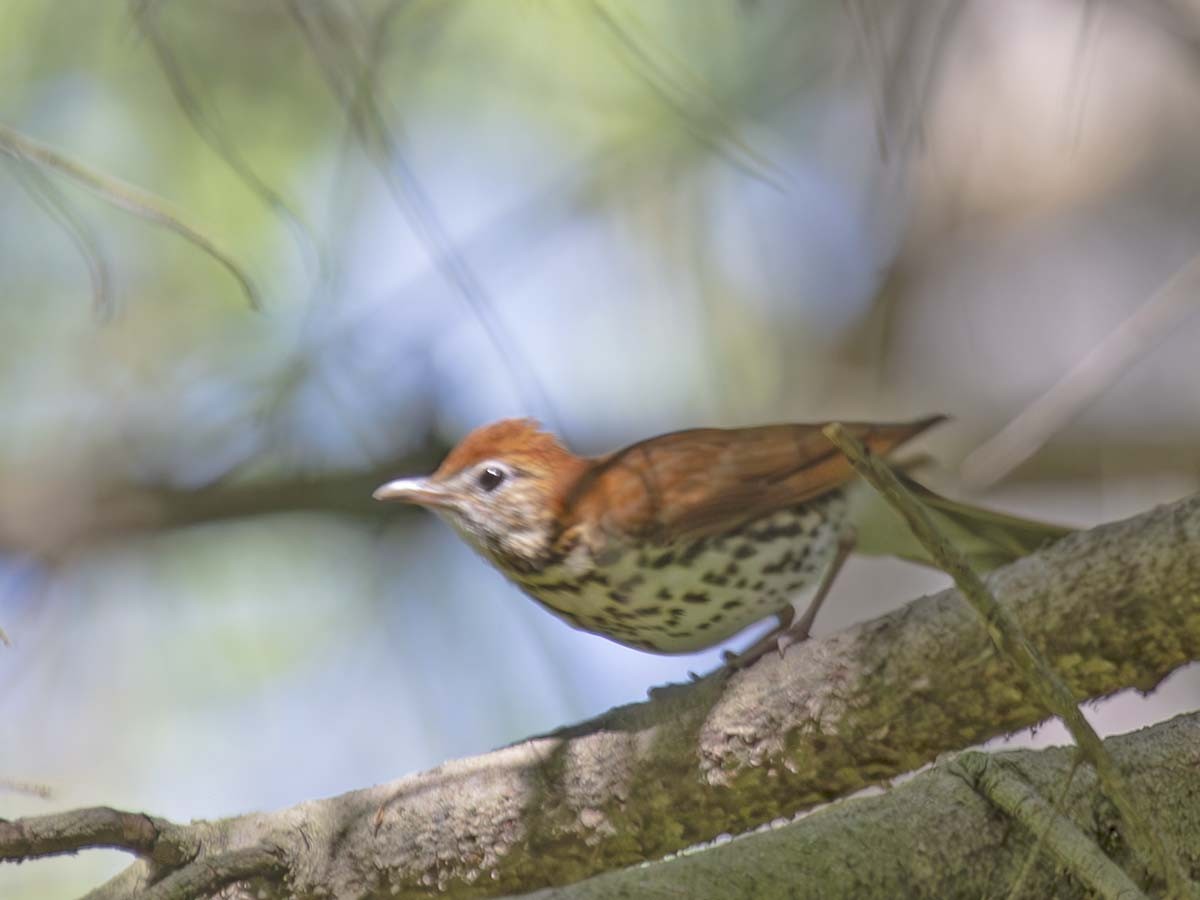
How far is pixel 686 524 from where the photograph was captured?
11.2 feet

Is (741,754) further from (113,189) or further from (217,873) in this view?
(113,189)

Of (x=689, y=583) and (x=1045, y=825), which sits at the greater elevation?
(x=689, y=583)

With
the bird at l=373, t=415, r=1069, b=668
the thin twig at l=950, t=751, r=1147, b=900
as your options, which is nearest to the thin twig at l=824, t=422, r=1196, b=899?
the thin twig at l=950, t=751, r=1147, b=900

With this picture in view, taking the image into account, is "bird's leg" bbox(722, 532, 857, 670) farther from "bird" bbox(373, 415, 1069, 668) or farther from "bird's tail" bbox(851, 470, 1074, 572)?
"bird's tail" bbox(851, 470, 1074, 572)

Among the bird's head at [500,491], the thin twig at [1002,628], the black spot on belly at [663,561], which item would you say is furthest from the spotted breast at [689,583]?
the thin twig at [1002,628]

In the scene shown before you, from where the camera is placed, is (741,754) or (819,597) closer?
(741,754)

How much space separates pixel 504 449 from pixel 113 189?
170 cm

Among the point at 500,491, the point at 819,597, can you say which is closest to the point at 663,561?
the point at 819,597

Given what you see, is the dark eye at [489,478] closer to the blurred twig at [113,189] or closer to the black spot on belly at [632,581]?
the black spot on belly at [632,581]

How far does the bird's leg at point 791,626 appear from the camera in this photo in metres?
3.15

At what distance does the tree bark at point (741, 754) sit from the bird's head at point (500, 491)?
37.3 inches

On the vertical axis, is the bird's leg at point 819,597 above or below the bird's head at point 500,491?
below

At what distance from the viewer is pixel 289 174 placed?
423 cm

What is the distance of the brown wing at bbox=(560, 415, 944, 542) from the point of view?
3451mm
